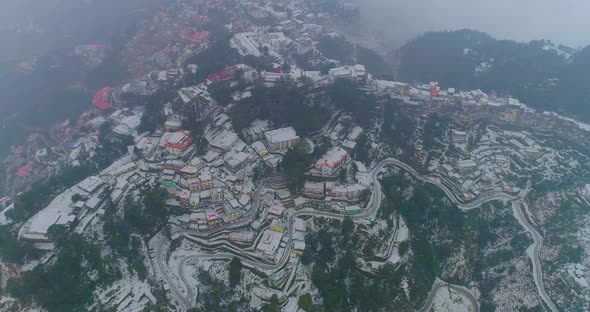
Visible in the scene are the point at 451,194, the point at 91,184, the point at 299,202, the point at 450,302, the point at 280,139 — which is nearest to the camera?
the point at 450,302

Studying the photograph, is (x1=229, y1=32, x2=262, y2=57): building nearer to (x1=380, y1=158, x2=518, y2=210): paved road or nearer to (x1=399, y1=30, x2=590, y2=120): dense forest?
(x1=399, y1=30, x2=590, y2=120): dense forest

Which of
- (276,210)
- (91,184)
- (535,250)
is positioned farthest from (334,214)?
(91,184)

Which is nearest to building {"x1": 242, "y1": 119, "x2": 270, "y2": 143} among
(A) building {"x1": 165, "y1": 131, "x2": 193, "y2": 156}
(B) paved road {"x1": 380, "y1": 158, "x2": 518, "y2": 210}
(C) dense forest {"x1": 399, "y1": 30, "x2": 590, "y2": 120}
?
(A) building {"x1": 165, "y1": 131, "x2": 193, "y2": 156}

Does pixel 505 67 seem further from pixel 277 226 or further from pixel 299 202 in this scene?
pixel 277 226

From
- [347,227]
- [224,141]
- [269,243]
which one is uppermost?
[224,141]

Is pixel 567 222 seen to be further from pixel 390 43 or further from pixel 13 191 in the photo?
pixel 13 191

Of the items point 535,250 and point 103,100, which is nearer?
point 535,250

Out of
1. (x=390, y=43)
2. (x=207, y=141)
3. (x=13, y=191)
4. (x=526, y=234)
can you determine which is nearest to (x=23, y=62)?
(x=13, y=191)
